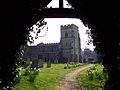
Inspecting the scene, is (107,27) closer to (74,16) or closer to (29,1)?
(74,16)

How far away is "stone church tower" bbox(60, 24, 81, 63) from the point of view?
10469 cm

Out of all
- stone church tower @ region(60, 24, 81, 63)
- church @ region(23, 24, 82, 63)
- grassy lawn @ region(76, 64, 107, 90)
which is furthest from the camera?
stone church tower @ region(60, 24, 81, 63)

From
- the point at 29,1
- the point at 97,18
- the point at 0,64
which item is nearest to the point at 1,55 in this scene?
the point at 0,64

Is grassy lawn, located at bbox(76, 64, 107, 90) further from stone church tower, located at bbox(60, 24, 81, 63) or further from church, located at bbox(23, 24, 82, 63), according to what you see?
stone church tower, located at bbox(60, 24, 81, 63)

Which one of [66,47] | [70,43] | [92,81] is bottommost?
[92,81]

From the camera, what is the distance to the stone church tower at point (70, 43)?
10469 centimetres

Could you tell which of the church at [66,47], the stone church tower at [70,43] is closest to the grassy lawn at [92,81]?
the church at [66,47]

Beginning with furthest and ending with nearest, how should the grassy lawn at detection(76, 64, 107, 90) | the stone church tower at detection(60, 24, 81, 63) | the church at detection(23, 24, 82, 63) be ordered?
the stone church tower at detection(60, 24, 81, 63) → the church at detection(23, 24, 82, 63) → the grassy lawn at detection(76, 64, 107, 90)

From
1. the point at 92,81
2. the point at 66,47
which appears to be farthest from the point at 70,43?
the point at 92,81

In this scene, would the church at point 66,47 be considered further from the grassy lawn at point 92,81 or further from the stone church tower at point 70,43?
the grassy lawn at point 92,81

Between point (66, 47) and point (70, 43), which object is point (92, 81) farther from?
point (70, 43)

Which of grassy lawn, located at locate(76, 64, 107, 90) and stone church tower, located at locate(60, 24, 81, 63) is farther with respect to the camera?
stone church tower, located at locate(60, 24, 81, 63)

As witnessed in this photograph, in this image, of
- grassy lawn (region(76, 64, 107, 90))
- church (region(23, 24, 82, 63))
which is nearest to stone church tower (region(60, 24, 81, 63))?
church (region(23, 24, 82, 63))

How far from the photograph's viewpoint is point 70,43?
351 feet
